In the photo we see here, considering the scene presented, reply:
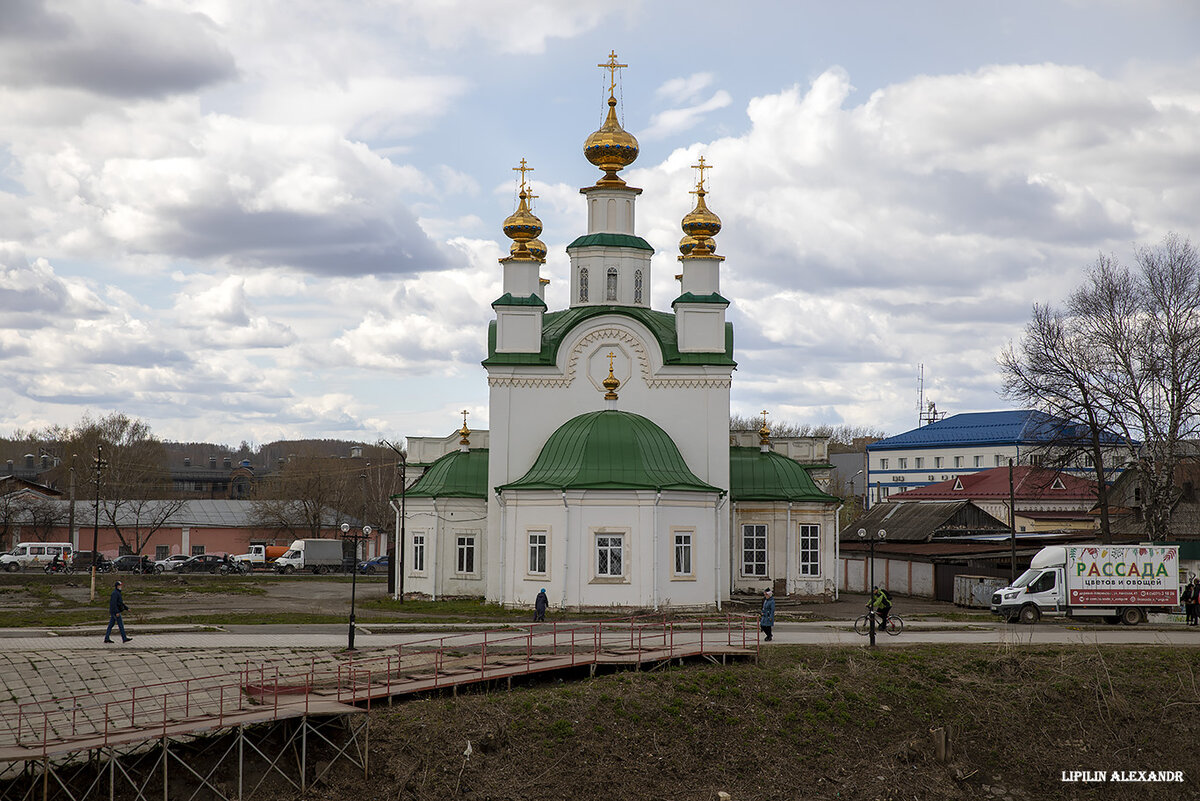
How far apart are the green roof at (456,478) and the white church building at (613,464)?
0.06 m

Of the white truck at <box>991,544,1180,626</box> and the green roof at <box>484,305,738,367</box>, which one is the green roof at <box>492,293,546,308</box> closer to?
the green roof at <box>484,305,738,367</box>

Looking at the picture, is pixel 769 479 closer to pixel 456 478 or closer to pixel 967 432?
→ pixel 456 478

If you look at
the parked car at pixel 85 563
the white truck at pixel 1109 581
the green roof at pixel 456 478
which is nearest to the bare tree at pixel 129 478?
the parked car at pixel 85 563

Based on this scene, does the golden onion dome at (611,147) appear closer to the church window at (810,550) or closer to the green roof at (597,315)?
the green roof at (597,315)

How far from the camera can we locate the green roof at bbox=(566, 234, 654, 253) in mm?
40219

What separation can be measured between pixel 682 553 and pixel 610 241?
1131cm

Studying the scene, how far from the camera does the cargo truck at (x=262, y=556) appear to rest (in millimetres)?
65188

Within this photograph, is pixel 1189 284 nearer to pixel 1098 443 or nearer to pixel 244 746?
pixel 1098 443

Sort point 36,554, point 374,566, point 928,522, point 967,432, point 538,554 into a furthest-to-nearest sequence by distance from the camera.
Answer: point 967,432 → point 374,566 → point 36,554 → point 928,522 → point 538,554

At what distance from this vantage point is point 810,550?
39906mm

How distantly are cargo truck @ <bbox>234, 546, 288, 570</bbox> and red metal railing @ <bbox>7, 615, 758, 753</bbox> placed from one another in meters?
39.8

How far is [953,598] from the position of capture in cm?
4028

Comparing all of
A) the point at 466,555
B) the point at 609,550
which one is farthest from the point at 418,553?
the point at 609,550

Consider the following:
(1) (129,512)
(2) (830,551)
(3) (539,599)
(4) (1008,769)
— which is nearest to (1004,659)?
(4) (1008,769)
